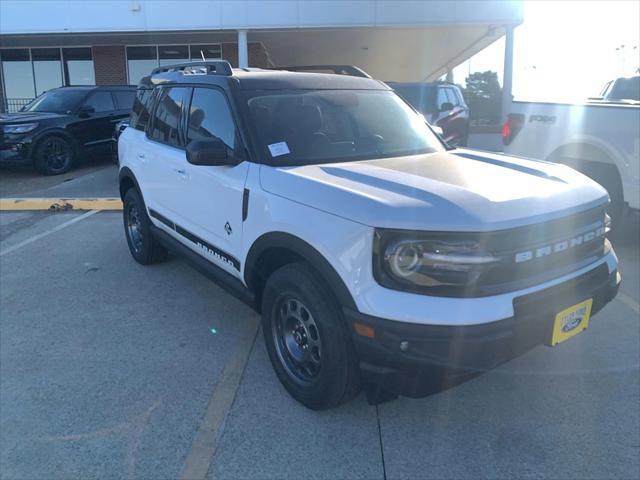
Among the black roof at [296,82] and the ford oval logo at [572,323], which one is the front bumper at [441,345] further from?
the black roof at [296,82]

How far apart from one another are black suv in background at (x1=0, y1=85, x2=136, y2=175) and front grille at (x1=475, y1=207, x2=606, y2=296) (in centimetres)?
1035

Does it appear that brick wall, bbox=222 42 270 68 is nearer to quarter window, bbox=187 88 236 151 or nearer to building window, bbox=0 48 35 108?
building window, bbox=0 48 35 108

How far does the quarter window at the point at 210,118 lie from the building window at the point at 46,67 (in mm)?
17886

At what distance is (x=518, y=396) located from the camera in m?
3.29

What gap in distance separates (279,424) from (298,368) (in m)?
0.33

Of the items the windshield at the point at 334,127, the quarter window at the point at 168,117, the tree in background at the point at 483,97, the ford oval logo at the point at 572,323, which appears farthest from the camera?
the tree in background at the point at 483,97

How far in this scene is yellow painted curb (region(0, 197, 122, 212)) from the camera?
8.18 m

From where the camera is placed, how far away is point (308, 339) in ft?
10.0

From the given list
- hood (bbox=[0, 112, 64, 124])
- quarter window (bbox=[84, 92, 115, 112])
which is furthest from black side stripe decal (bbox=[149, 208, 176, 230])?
quarter window (bbox=[84, 92, 115, 112])

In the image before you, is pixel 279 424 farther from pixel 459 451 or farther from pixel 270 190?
pixel 270 190

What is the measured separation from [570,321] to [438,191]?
96 centimetres

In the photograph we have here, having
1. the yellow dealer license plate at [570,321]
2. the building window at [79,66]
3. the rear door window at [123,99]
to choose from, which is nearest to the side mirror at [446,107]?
the rear door window at [123,99]

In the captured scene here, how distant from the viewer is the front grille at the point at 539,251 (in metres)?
2.59

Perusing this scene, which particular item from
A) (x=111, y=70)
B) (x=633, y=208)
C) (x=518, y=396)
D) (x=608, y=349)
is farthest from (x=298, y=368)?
(x=111, y=70)
